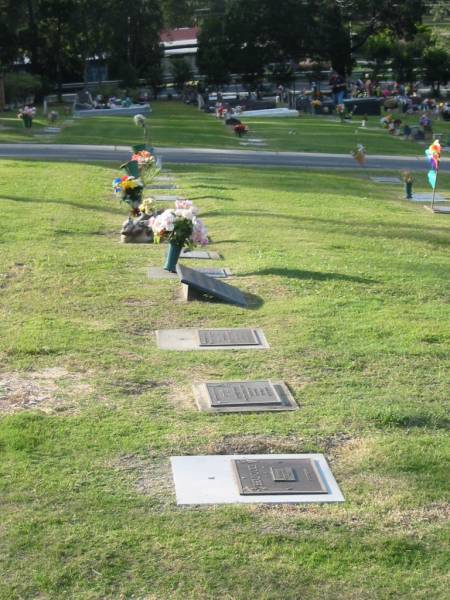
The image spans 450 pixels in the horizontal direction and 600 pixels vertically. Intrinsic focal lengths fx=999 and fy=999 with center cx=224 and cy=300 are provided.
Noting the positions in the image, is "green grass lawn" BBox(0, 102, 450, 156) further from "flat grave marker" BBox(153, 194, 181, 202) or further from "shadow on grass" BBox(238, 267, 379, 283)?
"shadow on grass" BBox(238, 267, 379, 283)

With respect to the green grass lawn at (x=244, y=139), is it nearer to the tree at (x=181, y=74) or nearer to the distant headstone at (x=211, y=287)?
the tree at (x=181, y=74)

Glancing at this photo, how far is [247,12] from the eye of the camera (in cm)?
7412

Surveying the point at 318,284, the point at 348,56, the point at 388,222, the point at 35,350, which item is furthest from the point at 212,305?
the point at 348,56

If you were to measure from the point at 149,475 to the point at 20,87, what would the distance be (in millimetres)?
56221

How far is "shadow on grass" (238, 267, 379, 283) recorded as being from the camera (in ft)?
41.2

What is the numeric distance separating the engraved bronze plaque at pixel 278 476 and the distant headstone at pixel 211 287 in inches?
174

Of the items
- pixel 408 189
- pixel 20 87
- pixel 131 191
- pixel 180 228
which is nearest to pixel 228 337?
pixel 180 228

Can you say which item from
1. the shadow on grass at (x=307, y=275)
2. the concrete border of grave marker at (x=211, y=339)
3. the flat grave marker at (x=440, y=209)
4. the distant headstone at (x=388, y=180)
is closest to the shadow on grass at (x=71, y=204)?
the shadow on grass at (x=307, y=275)

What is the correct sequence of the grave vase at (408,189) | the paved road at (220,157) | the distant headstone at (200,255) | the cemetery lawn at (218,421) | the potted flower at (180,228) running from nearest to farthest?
the cemetery lawn at (218,421) → the potted flower at (180,228) → the distant headstone at (200,255) → the grave vase at (408,189) → the paved road at (220,157)

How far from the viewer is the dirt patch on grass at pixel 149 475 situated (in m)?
6.21

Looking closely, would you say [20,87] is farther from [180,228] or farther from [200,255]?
[180,228]

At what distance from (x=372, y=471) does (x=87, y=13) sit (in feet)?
222

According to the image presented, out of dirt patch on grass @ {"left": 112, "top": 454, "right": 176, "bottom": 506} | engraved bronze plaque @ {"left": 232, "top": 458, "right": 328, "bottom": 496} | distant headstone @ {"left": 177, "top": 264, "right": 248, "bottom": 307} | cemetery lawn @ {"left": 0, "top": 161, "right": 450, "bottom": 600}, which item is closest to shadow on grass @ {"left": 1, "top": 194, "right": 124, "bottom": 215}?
cemetery lawn @ {"left": 0, "top": 161, "right": 450, "bottom": 600}

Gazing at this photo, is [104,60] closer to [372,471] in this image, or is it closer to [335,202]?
[335,202]
